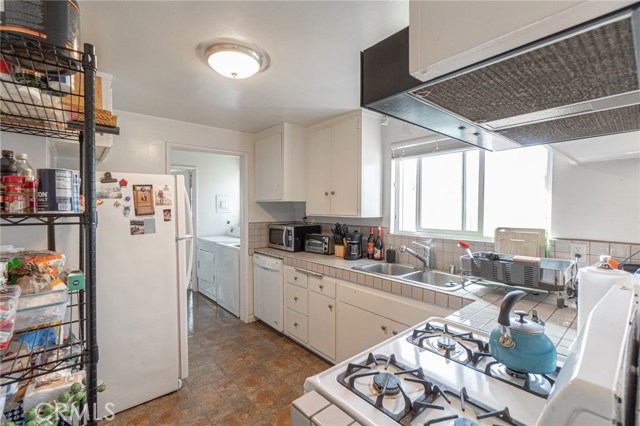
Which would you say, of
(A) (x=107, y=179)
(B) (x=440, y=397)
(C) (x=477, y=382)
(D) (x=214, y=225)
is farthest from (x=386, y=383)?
(D) (x=214, y=225)

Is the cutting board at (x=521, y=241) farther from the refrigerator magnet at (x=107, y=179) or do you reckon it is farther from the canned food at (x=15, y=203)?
the refrigerator magnet at (x=107, y=179)

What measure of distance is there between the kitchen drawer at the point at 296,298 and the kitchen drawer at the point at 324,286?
0.50 feet

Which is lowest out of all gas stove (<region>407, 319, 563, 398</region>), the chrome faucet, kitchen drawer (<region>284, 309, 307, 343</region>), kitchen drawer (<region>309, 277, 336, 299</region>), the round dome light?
kitchen drawer (<region>284, 309, 307, 343</region>)

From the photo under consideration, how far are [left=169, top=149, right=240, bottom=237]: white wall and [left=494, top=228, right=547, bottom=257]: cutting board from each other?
12.5 ft

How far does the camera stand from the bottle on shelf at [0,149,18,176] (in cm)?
72

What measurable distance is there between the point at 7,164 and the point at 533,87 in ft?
4.17

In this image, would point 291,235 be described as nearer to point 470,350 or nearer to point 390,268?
point 390,268

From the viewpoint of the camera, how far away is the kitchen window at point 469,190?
2004mm

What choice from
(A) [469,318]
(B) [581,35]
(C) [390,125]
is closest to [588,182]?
(A) [469,318]

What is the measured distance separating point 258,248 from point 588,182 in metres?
3.04

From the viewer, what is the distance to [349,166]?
2699mm

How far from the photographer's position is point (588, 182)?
1.69 metres

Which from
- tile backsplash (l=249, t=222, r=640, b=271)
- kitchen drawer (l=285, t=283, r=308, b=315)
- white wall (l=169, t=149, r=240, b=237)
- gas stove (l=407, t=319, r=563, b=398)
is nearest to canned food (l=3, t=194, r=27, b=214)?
gas stove (l=407, t=319, r=563, b=398)

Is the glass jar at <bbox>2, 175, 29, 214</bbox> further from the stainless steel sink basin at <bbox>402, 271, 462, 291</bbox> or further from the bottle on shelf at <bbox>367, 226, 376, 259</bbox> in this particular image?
the bottle on shelf at <bbox>367, 226, 376, 259</bbox>
